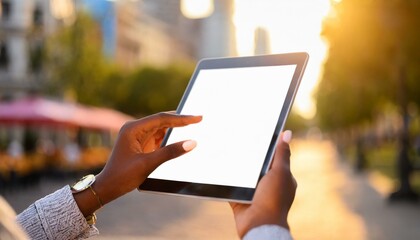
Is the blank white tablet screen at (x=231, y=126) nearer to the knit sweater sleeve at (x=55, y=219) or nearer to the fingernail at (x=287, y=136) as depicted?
the fingernail at (x=287, y=136)

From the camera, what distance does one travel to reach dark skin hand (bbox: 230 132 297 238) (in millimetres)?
1803

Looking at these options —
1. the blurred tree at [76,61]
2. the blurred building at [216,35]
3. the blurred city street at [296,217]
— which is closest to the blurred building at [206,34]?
the blurred building at [216,35]

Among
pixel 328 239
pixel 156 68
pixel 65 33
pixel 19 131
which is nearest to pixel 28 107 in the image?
pixel 328 239

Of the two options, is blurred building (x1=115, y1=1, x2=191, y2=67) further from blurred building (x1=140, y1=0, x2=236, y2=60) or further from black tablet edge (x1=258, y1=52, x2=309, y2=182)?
black tablet edge (x1=258, y1=52, x2=309, y2=182)

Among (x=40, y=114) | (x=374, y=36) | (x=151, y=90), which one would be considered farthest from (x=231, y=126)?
(x=151, y=90)

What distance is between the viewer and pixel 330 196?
21812 millimetres

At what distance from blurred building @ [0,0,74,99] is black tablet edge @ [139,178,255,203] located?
55.9m

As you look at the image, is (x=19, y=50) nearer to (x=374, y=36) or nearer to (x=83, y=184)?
(x=374, y=36)

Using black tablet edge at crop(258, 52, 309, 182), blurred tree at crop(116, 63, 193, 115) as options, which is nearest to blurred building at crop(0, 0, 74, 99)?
blurred tree at crop(116, 63, 193, 115)

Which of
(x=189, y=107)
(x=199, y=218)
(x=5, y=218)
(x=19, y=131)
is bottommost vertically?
(x=19, y=131)

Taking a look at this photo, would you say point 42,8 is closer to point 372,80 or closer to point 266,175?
point 372,80

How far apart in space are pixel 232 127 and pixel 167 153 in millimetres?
233

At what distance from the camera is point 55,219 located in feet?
7.47

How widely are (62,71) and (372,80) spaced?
2851 centimetres
